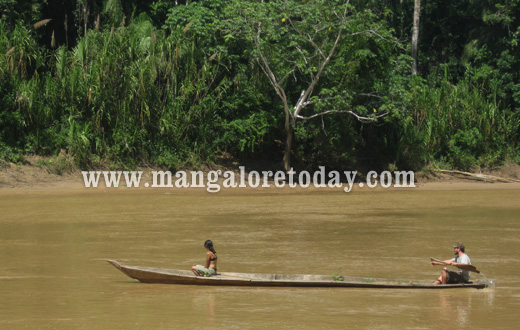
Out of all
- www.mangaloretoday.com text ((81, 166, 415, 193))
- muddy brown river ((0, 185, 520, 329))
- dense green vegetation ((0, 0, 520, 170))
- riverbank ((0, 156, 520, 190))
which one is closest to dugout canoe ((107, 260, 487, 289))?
muddy brown river ((0, 185, 520, 329))

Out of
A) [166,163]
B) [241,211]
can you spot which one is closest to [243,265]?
[241,211]

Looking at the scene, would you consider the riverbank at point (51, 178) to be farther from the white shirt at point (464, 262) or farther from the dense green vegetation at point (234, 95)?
the white shirt at point (464, 262)

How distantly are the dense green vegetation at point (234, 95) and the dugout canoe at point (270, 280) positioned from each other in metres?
13.2

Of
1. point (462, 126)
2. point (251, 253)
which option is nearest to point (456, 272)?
point (251, 253)

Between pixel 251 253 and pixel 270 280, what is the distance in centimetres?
298

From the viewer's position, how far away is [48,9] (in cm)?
2689

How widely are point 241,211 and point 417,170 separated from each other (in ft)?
32.0

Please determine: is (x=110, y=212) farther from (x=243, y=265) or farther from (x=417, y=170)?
(x=417, y=170)

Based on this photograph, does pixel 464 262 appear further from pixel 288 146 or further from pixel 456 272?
pixel 288 146

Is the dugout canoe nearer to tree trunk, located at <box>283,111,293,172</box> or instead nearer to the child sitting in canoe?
the child sitting in canoe

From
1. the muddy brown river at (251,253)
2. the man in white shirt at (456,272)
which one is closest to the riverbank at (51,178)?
the muddy brown river at (251,253)

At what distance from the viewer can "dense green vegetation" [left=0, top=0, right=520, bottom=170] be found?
2239cm

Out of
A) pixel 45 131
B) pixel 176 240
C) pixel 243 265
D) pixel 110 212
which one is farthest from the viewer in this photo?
pixel 45 131

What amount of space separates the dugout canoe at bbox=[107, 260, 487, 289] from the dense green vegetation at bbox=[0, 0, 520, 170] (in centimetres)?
1323
